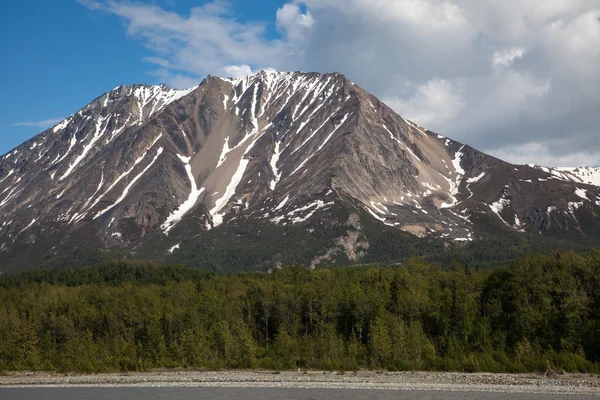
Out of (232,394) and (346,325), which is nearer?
(232,394)

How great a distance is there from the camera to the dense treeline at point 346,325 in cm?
10550

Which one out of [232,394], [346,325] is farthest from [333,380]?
[346,325]

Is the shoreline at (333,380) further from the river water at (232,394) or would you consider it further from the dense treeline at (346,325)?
the dense treeline at (346,325)

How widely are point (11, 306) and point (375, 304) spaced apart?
293 feet

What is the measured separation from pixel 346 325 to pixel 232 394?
3623 centimetres

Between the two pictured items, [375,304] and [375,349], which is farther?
[375,304]

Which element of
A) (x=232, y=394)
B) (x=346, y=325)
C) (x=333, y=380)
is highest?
(x=346, y=325)

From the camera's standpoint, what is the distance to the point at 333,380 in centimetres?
10344

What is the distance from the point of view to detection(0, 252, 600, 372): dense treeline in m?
106

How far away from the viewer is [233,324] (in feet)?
424

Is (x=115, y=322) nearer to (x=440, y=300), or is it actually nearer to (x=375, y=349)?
(x=375, y=349)

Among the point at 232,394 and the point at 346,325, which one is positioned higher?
the point at 346,325

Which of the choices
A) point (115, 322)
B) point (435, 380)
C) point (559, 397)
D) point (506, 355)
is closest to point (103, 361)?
point (115, 322)

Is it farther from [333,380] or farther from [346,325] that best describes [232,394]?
[346,325]
